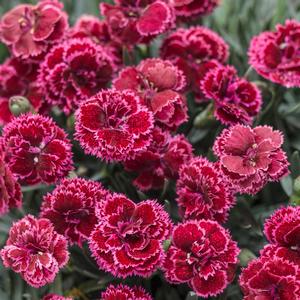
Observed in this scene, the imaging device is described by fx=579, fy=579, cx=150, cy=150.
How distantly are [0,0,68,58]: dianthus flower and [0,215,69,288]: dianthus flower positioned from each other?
0.51m

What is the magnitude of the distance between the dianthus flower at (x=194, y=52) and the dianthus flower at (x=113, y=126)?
0.35 meters

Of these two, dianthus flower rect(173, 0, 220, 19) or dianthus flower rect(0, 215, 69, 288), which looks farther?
dianthus flower rect(173, 0, 220, 19)

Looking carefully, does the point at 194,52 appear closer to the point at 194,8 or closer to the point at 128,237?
the point at 194,8

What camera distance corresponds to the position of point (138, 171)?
1.34 m

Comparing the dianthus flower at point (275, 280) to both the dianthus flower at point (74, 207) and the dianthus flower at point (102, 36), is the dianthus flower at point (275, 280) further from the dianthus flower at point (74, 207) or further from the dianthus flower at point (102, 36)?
the dianthus flower at point (102, 36)

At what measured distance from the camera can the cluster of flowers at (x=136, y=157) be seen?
1.10 m

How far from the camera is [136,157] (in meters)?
1.28

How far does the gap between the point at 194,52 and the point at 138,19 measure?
0.56 feet

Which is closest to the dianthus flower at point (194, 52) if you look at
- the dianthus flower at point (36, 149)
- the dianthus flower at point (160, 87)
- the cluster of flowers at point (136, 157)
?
the cluster of flowers at point (136, 157)

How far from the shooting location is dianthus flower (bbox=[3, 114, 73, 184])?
3.88 feet

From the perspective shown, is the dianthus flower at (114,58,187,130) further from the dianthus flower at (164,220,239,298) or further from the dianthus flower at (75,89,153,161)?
the dianthus flower at (164,220,239,298)

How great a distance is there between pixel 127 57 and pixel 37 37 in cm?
24

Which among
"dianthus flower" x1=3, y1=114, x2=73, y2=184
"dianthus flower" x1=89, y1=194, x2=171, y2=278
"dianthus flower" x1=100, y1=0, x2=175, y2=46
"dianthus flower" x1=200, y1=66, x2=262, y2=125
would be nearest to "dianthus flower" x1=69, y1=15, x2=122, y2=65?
"dianthus flower" x1=100, y1=0, x2=175, y2=46

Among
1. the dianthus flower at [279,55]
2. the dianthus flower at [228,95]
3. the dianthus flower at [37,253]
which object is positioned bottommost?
the dianthus flower at [37,253]
